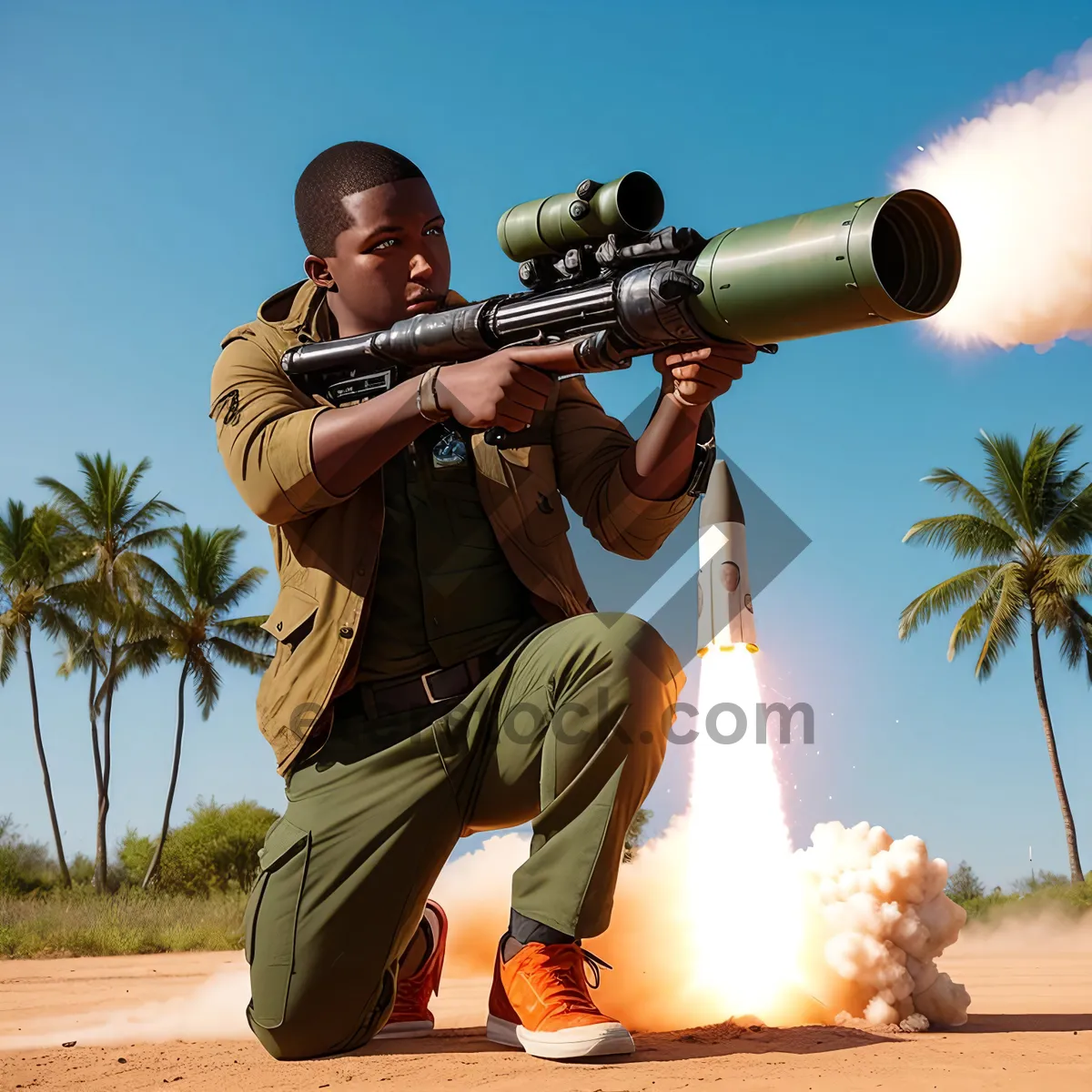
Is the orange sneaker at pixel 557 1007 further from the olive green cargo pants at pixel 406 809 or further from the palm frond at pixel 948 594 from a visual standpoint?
the palm frond at pixel 948 594

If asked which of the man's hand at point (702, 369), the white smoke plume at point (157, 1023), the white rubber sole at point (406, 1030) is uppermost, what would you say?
the man's hand at point (702, 369)

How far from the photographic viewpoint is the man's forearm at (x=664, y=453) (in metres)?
3.94

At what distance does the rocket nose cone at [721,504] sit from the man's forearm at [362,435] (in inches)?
334

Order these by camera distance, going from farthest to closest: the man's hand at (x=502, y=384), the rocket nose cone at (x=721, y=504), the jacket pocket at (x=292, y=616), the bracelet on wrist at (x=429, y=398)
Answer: the rocket nose cone at (x=721, y=504), the jacket pocket at (x=292, y=616), the bracelet on wrist at (x=429, y=398), the man's hand at (x=502, y=384)

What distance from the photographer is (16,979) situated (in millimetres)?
11641

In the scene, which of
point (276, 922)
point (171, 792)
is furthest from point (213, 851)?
point (276, 922)

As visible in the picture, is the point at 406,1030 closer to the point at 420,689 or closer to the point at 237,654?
the point at 420,689

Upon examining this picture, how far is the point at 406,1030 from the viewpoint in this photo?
471cm

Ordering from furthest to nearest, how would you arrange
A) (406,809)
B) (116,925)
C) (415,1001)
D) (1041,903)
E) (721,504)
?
(1041,903) < (116,925) < (721,504) < (415,1001) < (406,809)

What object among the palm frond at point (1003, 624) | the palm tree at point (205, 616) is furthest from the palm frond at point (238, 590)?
the palm frond at point (1003, 624)

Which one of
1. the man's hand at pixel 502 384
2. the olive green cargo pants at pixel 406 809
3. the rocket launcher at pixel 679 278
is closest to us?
the rocket launcher at pixel 679 278

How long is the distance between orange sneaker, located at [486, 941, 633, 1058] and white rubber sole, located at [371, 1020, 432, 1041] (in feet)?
3.03

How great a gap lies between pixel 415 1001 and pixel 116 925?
16.0 metres

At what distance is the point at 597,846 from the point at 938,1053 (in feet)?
4.10
